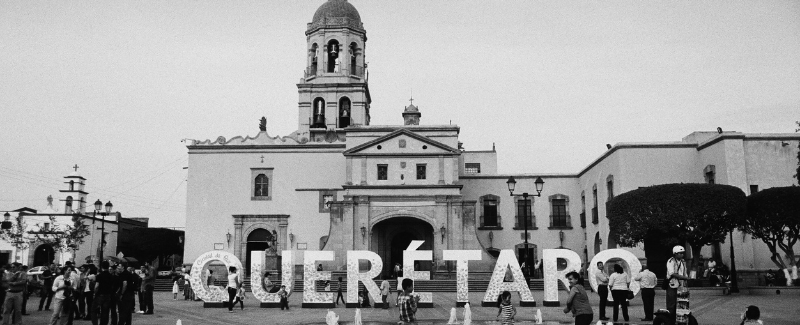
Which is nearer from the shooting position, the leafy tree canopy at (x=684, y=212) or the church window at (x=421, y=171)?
the leafy tree canopy at (x=684, y=212)

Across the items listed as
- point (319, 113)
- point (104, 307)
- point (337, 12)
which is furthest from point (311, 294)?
point (337, 12)

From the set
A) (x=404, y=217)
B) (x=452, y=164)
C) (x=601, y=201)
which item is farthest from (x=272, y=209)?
(x=601, y=201)

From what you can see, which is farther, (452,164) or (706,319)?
(452,164)

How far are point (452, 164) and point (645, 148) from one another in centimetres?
1065

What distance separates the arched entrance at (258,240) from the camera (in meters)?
43.5

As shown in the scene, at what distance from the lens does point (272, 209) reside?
43.8 m

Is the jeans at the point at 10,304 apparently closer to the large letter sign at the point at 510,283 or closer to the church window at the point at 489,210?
the large letter sign at the point at 510,283

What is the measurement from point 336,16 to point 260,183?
45.5ft

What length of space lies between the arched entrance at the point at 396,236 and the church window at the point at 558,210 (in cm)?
857

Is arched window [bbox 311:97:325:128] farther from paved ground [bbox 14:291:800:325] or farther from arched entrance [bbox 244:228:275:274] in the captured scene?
paved ground [bbox 14:291:800:325]

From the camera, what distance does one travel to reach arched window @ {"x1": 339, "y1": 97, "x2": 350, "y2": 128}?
4994 centimetres

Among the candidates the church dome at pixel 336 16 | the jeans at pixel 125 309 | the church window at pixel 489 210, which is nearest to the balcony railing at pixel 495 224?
the church window at pixel 489 210

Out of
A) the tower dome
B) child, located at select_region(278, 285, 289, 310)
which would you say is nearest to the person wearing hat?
child, located at select_region(278, 285, 289, 310)

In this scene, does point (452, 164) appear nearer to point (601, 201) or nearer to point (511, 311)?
point (601, 201)
